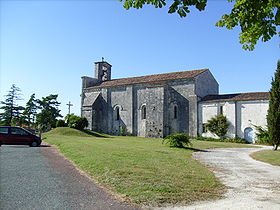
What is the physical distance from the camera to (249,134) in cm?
2548

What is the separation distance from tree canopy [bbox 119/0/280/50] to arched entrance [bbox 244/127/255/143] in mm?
21871

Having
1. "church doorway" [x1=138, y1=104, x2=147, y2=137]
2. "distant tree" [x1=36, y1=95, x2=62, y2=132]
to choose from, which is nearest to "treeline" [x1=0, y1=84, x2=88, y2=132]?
"distant tree" [x1=36, y1=95, x2=62, y2=132]

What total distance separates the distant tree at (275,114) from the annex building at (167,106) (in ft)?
26.8

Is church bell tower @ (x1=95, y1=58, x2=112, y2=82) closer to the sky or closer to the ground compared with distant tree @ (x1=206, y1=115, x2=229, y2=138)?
closer to the sky

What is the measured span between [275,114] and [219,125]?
33.3 ft

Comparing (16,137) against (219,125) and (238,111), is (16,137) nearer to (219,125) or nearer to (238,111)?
(219,125)

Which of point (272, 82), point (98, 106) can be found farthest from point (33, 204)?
point (98, 106)

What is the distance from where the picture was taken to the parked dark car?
48.1 feet

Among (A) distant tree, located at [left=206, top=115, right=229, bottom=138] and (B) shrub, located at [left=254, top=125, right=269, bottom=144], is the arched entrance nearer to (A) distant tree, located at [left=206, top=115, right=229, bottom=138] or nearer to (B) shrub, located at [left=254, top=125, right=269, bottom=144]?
(B) shrub, located at [left=254, top=125, right=269, bottom=144]

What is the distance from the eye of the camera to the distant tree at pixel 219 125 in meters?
26.6

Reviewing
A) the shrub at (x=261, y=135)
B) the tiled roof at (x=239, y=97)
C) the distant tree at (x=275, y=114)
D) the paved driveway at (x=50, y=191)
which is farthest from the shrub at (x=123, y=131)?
the paved driveway at (x=50, y=191)

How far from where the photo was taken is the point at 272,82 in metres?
17.5

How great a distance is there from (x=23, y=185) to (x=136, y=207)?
10.3ft

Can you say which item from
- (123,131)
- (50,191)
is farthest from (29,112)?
(50,191)
